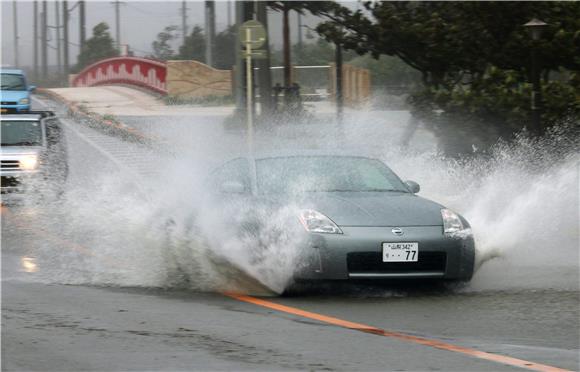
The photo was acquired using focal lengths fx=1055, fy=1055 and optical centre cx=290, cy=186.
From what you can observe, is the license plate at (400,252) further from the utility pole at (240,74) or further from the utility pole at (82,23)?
the utility pole at (82,23)

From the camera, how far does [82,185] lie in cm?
1384

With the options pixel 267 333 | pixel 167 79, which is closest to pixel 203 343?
pixel 267 333

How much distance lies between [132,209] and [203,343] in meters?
4.54

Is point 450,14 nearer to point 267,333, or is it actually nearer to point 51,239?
point 51,239

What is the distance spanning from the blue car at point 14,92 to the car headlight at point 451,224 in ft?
81.2

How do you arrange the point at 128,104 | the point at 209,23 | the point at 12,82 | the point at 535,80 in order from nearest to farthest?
the point at 535,80
the point at 12,82
the point at 209,23
the point at 128,104

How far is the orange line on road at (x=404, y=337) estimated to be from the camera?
607 centimetres

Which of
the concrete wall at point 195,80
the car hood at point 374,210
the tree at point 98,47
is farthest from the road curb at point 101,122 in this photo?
the tree at point 98,47

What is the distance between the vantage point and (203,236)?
9398mm

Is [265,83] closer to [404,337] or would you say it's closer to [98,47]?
[404,337]

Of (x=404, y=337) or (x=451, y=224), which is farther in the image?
(x=451, y=224)

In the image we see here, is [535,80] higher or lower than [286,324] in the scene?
higher

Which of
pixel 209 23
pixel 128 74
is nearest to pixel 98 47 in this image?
pixel 128 74

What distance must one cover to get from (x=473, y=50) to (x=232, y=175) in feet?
47.5
